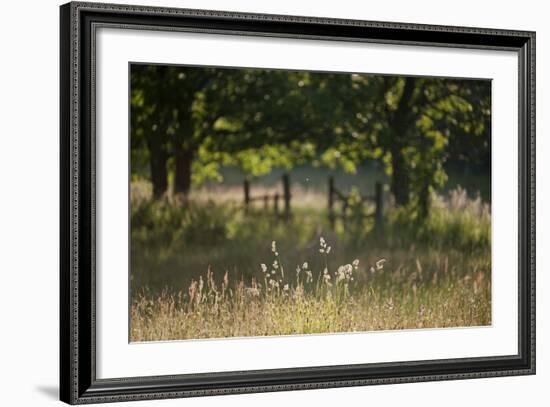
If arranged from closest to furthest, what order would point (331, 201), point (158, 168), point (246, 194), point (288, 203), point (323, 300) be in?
point (158, 168)
point (323, 300)
point (246, 194)
point (288, 203)
point (331, 201)

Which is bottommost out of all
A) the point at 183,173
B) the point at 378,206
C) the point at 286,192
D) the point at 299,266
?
the point at 299,266

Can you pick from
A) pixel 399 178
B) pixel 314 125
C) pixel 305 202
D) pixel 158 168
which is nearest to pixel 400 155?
pixel 399 178

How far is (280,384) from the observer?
23.8 ft

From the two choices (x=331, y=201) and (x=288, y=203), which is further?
(x=331, y=201)

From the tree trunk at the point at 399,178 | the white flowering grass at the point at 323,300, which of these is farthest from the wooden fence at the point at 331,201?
the white flowering grass at the point at 323,300

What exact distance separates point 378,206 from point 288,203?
67 centimetres

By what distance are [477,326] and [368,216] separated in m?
1.09

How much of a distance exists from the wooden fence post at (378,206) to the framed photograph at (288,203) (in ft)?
0.05

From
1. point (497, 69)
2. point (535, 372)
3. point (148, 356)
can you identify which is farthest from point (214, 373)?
point (497, 69)

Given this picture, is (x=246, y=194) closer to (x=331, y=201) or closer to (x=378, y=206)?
(x=331, y=201)

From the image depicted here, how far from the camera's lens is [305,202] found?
8.05m

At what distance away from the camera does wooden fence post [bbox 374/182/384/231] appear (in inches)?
320

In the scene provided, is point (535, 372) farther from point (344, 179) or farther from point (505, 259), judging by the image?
point (344, 179)

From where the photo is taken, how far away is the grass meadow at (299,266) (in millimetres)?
7336
